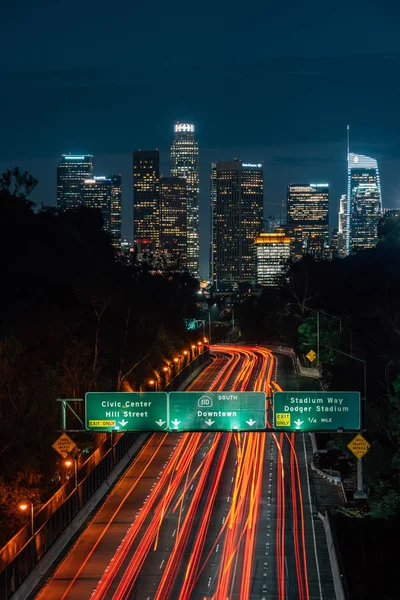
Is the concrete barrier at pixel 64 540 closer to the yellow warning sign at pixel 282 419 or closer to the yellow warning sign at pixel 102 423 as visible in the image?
the yellow warning sign at pixel 102 423

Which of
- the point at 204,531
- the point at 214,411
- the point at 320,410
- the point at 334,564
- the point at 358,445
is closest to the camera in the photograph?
the point at 334,564

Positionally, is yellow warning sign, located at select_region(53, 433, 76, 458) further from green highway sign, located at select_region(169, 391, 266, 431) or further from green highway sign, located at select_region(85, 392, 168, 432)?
green highway sign, located at select_region(169, 391, 266, 431)

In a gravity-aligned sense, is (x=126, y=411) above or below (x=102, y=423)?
above

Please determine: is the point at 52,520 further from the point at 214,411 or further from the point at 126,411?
the point at 214,411

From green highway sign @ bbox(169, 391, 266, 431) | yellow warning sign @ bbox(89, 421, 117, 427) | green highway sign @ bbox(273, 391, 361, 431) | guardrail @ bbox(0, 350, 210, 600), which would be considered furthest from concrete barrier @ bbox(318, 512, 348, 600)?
guardrail @ bbox(0, 350, 210, 600)

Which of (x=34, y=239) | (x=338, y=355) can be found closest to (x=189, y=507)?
(x=338, y=355)

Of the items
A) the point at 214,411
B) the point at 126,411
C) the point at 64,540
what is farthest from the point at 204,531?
the point at 126,411

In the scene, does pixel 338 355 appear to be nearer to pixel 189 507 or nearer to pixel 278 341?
pixel 189 507

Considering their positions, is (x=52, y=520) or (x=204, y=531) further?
(x=204, y=531)
